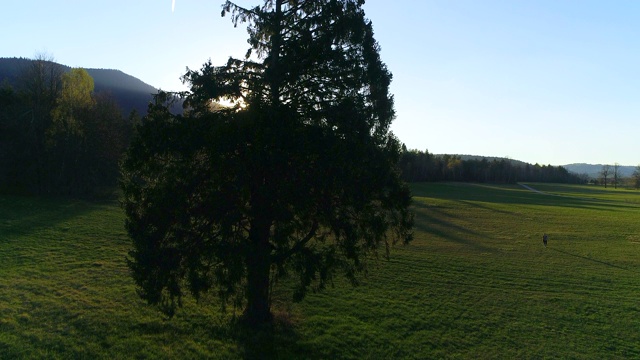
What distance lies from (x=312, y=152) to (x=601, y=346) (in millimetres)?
12132

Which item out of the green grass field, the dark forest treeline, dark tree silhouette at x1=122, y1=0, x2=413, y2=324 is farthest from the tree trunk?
the dark forest treeline

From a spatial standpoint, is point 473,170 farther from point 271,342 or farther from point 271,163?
point 271,163

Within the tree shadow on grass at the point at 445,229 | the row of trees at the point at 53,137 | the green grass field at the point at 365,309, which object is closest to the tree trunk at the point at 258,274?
the green grass field at the point at 365,309

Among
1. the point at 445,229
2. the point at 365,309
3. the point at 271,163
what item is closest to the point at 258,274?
the point at 271,163

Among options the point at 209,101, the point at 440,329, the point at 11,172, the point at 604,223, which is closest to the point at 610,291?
the point at 440,329

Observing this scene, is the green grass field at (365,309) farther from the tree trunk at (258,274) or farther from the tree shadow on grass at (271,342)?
the tree trunk at (258,274)

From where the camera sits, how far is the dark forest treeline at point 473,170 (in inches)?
4491

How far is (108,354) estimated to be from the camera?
413 inches

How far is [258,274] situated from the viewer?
1118cm

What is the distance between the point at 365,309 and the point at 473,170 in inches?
4842

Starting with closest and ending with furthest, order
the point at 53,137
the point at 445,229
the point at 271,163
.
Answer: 1. the point at 271,163
2. the point at 445,229
3. the point at 53,137

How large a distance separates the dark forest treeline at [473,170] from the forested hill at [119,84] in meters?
73.3

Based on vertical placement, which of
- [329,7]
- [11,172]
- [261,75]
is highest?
[329,7]

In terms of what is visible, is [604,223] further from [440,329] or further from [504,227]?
[440,329]
